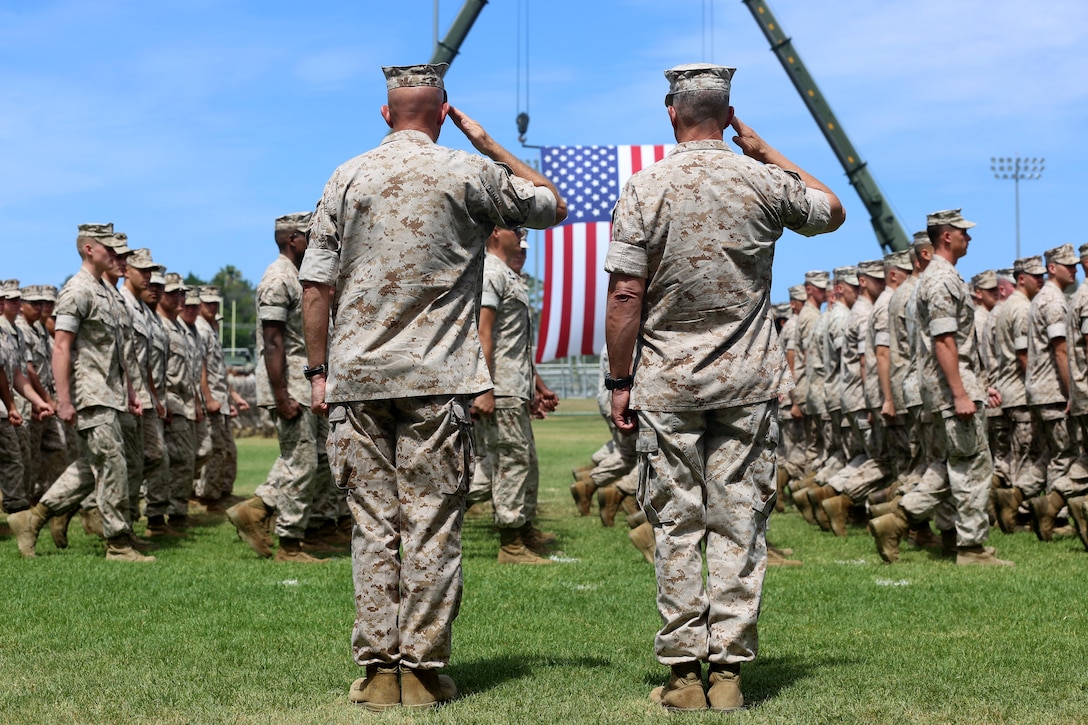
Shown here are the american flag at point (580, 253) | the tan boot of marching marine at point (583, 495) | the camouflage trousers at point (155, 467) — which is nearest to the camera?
the camouflage trousers at point (155, 467)

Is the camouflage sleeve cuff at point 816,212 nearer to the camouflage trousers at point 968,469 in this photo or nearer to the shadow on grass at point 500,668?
the shadow on grass at point 500,668

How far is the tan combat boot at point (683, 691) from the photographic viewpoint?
4895 mm

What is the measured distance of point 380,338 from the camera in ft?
16.6

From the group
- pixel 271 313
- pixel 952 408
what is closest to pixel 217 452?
pixel 271 313

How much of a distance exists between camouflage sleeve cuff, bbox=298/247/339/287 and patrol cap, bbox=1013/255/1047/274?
31.2 feet

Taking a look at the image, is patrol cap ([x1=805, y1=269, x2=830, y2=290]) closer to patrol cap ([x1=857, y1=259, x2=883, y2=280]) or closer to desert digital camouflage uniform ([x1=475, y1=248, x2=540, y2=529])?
patrol cap ([x1=857, y1=259, x2=883, y2=280])

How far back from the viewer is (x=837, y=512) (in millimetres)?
11711

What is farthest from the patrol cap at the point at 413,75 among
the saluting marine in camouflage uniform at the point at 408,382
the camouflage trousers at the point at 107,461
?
the camouflage trousers at the point at 107,461

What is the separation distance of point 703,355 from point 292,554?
5.62 metres

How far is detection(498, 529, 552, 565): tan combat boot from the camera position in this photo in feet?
32.4

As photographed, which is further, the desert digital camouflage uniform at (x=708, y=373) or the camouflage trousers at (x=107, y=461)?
the camouflage trousers at (x=107, y=461)

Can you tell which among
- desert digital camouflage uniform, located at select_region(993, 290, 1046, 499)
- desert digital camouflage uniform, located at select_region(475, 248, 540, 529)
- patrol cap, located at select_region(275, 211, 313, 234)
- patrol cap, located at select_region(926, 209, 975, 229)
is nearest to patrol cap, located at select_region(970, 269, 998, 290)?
desert digital camouflage uniform, located at select_region(993, 290, 1046, 499)

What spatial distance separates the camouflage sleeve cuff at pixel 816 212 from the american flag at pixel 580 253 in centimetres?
1458

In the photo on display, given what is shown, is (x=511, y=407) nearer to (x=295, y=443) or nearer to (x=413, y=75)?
(x=295, y=443)
